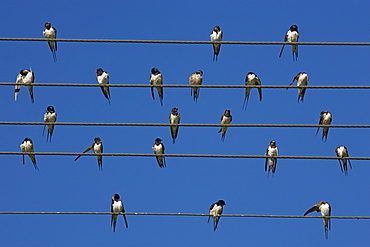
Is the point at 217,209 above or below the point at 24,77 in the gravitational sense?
below

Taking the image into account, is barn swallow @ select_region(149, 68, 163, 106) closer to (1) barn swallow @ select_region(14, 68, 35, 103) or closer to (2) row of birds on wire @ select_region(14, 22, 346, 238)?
(2) row of birds on wire @ select_region(14, 22, 346, 238)

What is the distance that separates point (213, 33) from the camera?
16.7 metres

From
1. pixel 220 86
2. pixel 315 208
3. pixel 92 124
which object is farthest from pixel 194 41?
pixel 315 208

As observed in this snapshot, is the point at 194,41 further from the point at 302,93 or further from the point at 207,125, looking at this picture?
the point at 302,93

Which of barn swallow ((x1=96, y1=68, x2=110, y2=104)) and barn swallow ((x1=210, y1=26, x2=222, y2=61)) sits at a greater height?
barn swallow ((x1=210, y1=26, x2=222, y2=61))

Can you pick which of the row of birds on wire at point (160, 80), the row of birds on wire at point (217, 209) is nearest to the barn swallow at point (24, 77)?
the row of birds on wire at point (160, 80)

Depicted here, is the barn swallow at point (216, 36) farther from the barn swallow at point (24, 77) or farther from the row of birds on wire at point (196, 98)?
the barn swallow at point (24, 77)

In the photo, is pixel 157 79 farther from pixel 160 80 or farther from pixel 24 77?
pixel 24 77

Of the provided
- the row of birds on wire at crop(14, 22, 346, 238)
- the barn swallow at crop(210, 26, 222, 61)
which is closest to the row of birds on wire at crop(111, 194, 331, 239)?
the row of birds on wire at crop(14, 22, 346, 238)

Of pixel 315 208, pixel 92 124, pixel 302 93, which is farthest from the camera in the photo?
pixel 302 93

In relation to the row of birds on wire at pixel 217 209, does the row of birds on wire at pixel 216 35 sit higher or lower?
higher

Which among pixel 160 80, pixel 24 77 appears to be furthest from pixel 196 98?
pixel 24 77

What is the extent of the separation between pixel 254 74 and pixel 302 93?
0.76m

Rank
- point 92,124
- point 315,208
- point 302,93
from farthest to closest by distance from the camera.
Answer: point 302,93 → point 315,208 → point 92,124
